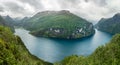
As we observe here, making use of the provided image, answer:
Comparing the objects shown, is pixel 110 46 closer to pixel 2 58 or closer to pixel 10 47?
pixel 10 47

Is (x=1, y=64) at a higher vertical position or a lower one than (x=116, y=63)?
higher

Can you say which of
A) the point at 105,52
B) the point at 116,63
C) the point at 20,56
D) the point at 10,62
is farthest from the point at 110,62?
the point at 10,62

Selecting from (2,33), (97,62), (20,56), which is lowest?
(97,62)

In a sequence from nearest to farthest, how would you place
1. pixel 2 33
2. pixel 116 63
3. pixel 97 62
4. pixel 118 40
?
pixel 2 33 → pixel 116 63 → pixel 97 62 → pixel 118 40

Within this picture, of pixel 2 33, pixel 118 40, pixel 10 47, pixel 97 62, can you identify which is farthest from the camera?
pixel 118 40

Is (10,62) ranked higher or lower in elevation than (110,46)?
higher

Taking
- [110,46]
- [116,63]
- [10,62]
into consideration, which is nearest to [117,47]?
[110,46]

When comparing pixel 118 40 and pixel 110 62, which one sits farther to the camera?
pixel 118 40

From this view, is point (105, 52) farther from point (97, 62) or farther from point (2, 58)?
point (2, 58)

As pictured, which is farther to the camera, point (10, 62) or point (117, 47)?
point (117, 47)
